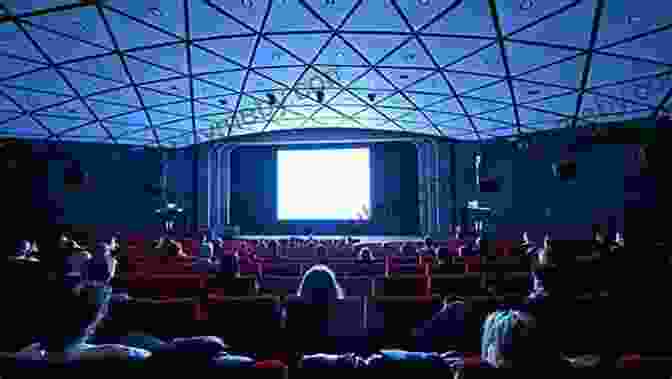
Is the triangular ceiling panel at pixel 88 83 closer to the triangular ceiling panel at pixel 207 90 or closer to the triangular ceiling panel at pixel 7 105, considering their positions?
the triangular ceiling panel at pixel 207 90

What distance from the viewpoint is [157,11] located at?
30.9ft

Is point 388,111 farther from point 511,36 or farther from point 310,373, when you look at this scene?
point 310,373

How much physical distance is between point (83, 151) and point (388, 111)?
1647 centimetres

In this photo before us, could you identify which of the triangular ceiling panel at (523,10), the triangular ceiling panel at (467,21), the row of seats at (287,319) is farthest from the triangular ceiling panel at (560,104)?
the row of seats at (287,319)

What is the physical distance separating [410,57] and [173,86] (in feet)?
28.3

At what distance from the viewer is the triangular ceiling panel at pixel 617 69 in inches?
440

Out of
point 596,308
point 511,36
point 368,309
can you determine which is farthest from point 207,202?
point 596,308

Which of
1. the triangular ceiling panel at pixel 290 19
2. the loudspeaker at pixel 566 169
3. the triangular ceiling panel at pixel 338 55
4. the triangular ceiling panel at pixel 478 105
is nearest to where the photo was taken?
the triangular ceiling panel at pixel 290 19

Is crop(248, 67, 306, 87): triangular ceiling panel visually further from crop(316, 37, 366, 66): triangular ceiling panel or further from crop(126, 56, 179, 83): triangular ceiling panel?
crop(126, 56, 179, 83): triangular ceiling panel

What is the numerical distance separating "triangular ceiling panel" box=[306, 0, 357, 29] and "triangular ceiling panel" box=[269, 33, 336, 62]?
0.93 meters

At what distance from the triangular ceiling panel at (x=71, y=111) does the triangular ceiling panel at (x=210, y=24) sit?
8.19 m

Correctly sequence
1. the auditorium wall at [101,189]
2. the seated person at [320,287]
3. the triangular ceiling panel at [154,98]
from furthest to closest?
the auditorium wall at [101,189] < the triangular ceiling panel at [154,98] < the seated person at [320,287]

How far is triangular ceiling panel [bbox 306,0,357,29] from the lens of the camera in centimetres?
921

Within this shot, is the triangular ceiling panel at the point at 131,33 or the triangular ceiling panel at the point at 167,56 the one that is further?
the triangular ceiling panel at the point at 167,56
